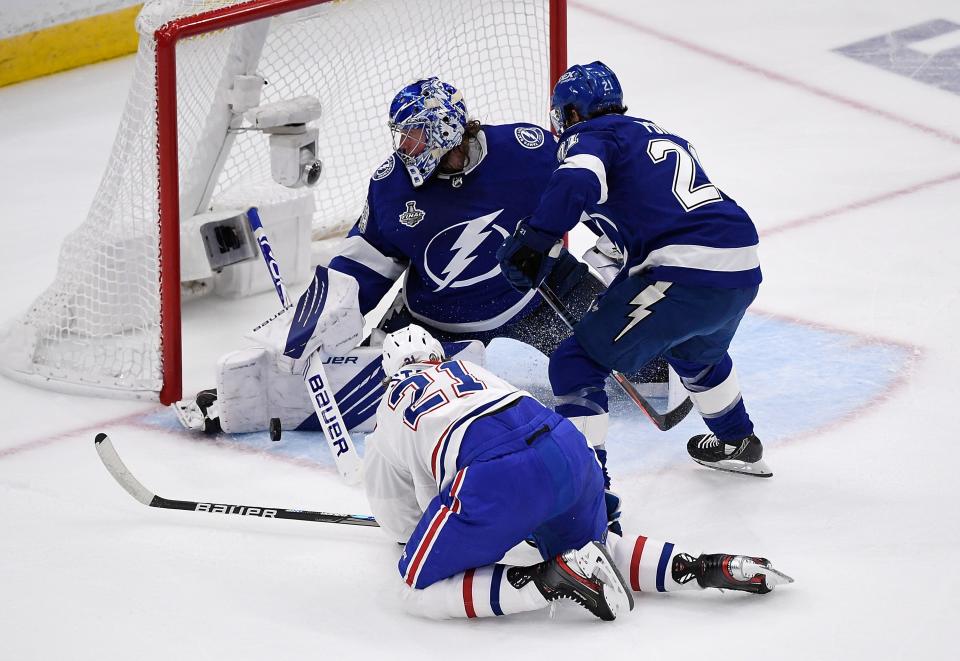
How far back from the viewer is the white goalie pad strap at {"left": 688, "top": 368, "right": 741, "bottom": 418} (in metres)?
3.54

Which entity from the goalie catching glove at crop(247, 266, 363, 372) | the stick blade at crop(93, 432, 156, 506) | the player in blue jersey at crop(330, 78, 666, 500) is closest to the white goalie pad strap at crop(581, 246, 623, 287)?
the player in blue jersey at crop(330, 78, 666, 500)

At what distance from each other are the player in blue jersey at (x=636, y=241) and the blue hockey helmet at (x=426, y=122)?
347 mm

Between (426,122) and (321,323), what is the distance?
57 cm

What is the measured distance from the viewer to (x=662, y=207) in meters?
3.26

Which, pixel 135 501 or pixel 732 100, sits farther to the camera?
pixel 732 100

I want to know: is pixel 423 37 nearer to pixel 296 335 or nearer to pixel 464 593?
pixel 296 335

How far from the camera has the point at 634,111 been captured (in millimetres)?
6133

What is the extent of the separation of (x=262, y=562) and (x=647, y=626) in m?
0.87

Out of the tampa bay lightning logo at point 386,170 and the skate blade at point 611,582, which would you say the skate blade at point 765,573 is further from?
the tampa bay lightning logo at point 386,170

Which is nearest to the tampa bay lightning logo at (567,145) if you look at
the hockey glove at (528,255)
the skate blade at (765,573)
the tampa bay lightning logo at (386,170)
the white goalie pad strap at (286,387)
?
the hockey glove at (528,255)

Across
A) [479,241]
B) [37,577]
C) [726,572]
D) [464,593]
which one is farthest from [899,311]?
[37,577]

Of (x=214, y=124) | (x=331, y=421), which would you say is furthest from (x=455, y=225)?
(x=214, y=124)

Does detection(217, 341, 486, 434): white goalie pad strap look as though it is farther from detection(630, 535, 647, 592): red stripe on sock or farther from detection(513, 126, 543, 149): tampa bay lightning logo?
detection(630, 535, 647, 592): red stripe on sock

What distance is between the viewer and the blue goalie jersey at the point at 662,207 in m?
3.23
